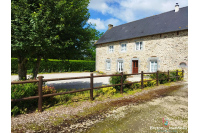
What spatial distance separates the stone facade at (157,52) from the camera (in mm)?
11852

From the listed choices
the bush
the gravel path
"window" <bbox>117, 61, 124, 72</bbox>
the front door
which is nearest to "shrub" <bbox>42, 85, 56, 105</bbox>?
the bush

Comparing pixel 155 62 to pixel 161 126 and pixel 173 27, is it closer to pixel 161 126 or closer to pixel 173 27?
pixel 173 27

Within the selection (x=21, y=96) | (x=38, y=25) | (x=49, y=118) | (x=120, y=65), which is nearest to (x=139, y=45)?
(x=120, y=65)

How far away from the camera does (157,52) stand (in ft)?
44.2

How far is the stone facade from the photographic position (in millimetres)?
11852

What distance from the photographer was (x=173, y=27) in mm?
12500

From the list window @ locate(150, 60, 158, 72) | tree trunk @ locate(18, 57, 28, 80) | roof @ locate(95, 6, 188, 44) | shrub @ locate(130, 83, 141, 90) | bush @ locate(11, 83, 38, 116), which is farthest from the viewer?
window @ locate(150, 60, 158, 72)

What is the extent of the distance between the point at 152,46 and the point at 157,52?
3.07 ft

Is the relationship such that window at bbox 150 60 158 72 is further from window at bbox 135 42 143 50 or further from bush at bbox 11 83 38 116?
→ bush at bbox 11 83 38 116

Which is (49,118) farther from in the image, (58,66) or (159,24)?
(58,66)

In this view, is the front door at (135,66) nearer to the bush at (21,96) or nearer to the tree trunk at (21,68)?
the tree trunk at (21,68)

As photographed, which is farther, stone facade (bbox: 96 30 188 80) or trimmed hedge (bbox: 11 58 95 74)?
trimmed hedge (bbox: 11 58 95 74)

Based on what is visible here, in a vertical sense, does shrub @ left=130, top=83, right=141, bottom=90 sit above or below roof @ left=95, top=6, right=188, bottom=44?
below

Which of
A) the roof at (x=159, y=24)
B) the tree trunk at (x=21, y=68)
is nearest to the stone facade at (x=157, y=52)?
the roof at (x=159, y=24)
